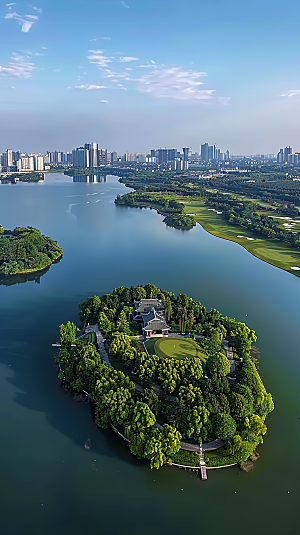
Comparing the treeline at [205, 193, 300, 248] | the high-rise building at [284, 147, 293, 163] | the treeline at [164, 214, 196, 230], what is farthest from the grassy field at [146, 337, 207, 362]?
the high-rise building at [284, 147, 293, 163]

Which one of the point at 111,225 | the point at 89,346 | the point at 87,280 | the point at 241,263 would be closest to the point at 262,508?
the point at 89,346

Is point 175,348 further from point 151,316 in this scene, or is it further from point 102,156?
point 102,156

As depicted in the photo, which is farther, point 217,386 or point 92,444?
point 217,386

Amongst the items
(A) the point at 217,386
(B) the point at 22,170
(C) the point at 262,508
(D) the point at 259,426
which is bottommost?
(C) the point at 262,508

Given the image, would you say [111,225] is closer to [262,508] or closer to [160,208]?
[160,208]

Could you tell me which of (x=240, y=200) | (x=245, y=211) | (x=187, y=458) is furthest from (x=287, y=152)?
(x=187, y=458)

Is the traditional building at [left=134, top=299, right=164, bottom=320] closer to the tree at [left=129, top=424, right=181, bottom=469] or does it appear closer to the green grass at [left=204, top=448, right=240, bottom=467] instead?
the tree at [left=129, top=424, right=181, bottom=469]
